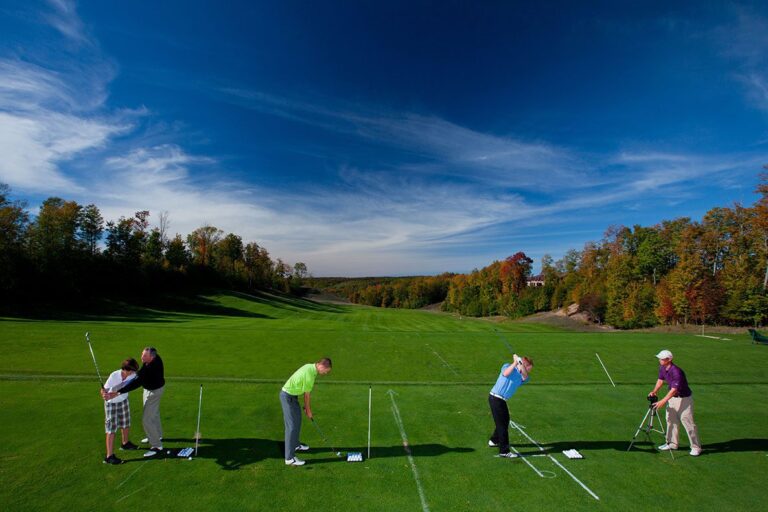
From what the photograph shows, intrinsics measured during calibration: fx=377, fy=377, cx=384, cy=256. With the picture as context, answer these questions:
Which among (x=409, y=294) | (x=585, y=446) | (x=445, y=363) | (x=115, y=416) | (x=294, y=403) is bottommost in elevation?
(x=409, y=294)

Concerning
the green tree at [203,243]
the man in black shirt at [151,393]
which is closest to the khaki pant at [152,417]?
the man in black shirt at [151,393]

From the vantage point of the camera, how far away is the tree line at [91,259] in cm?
4084

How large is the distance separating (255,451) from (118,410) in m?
3.13

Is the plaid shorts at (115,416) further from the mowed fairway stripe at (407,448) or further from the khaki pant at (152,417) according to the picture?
the mowed fairway stripe at (407,448)

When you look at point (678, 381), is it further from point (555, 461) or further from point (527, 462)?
point (527, 462)

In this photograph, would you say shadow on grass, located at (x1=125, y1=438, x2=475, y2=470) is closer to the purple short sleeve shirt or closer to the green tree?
the purple short sleeve shirt

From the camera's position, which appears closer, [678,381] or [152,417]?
[152,417]

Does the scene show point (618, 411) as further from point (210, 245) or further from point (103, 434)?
point (210, 245)

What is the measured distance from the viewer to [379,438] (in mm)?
9617

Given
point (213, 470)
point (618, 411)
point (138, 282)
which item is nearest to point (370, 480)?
point (213, 470)

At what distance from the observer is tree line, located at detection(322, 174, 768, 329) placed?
41.0m

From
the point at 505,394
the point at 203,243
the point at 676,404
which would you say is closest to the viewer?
the point at 505,394

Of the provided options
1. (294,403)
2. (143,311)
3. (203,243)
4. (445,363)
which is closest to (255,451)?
(294,403)

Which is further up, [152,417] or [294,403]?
[294,403]
